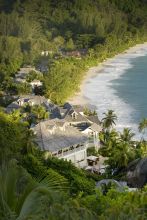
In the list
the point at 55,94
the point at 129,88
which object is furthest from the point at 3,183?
the point at 129,88

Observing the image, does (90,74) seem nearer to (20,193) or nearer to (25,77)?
(25,77)

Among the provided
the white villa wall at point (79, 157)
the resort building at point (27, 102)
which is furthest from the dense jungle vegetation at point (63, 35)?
the white villa wall at point (79, 157)

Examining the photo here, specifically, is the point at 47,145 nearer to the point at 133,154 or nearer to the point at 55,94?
the point at 133,154

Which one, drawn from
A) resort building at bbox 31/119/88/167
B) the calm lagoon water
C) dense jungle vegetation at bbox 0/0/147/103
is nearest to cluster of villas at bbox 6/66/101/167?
resort building at bbox 31/119/88/167

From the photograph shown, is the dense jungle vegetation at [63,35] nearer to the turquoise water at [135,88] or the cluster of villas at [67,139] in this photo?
the turquoise water at [135,88]

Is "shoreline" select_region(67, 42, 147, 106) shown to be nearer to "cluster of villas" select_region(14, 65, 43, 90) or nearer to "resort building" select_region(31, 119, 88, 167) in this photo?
"cluster of villas" select_region(14, 65, 43, 90)

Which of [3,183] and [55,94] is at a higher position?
[3,183]

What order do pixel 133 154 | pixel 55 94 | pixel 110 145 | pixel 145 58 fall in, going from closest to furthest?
pixel 133 154, pixel 110 145, pixel 55 94, pixel 145 58
